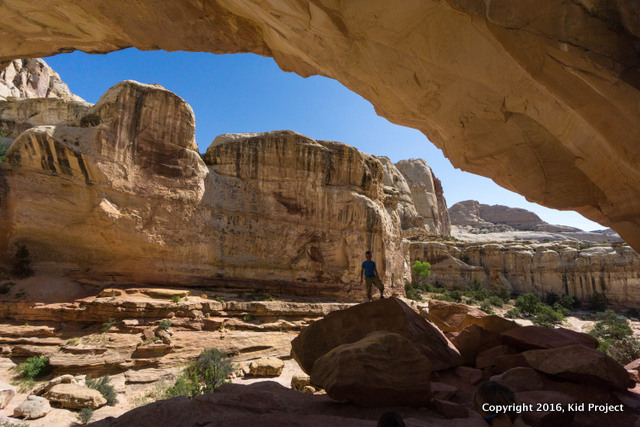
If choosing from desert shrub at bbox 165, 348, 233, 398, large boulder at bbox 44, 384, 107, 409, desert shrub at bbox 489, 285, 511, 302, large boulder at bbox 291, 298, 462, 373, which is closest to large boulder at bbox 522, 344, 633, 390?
large boulder at bbox 291, 298, 462, 373

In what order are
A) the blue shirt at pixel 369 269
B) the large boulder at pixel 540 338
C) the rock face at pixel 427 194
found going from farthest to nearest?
the rock face at pixel 427 194 < the blue shirt at pixel 369 269 < the large boulder at pixel 540 338

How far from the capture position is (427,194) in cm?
7262

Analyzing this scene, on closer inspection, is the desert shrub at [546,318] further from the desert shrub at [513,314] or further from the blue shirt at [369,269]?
the blue shirt at [369,269]

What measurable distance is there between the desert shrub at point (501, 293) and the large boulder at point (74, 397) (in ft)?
141

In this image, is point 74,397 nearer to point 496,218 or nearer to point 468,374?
point 468,374

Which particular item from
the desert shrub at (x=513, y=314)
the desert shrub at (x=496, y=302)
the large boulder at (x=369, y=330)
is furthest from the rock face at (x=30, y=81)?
the desert shrub at (x=496, y=302)

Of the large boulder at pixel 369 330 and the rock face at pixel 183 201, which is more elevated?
the rock face at pixel 183 201

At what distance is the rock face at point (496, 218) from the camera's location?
107 meters

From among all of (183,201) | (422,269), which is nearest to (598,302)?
(422,269)

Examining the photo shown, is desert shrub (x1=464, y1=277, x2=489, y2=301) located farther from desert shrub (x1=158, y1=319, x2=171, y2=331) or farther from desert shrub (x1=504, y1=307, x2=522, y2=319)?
desert shrub (x1=158, y1=319, x2=171, y2=331)

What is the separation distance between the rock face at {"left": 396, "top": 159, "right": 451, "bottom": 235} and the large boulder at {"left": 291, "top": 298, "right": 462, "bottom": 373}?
62.7 meters

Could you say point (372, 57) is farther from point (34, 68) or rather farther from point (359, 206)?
point (34, 68)

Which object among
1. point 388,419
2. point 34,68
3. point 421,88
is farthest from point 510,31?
point 34,68

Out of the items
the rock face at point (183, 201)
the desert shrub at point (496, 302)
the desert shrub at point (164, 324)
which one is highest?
the rock face at point (183, 201)
